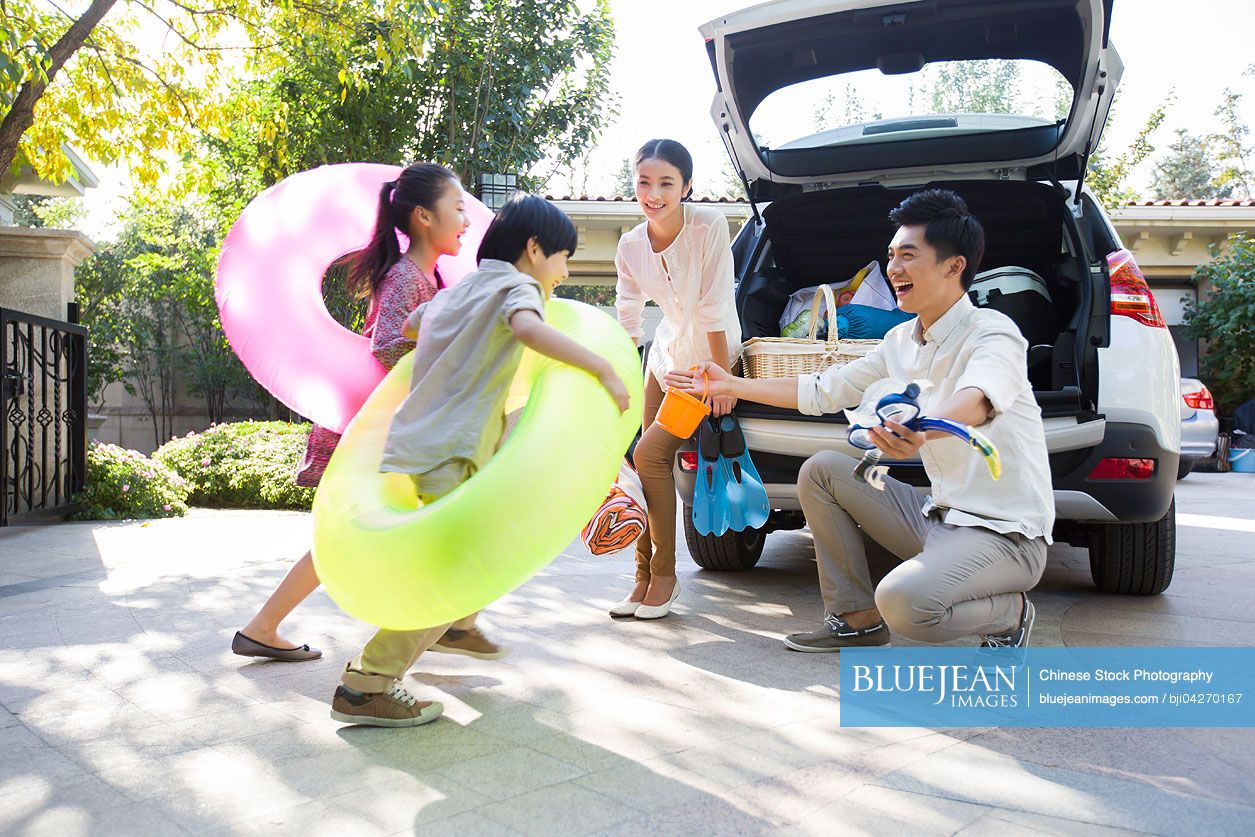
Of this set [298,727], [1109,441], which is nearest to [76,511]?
[298,727]

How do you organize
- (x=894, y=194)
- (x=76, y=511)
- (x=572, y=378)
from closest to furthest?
1. (x=572, y=378)
2. (x=894, y=194)
3. (x=76, y=511)

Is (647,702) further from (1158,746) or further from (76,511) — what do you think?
(76,511)

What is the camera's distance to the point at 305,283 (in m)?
3.40

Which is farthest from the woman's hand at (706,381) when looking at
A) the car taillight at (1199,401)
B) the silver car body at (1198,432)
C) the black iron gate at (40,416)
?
the car taillight at (1199,401)

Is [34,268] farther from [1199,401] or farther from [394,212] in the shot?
[1199,401]

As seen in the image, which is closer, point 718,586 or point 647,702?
point 647,702

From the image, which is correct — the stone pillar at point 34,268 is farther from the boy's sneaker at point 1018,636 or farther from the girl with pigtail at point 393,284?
the boy's sneaker at point 1018,636

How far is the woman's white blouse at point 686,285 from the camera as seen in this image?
3711mm

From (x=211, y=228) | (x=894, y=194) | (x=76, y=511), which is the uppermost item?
(x=211, y=228)

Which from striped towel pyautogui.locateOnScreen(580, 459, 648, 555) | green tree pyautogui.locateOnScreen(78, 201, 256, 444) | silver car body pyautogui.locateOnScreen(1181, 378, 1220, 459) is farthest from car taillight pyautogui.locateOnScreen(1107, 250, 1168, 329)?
green tree pyautogui.locateOnScreen(78, 201, 256, 444)

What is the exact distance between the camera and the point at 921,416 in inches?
95.8

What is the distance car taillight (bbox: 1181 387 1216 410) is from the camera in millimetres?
11672

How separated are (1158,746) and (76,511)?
287 inches

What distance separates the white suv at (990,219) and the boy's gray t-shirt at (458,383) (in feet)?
5.09
